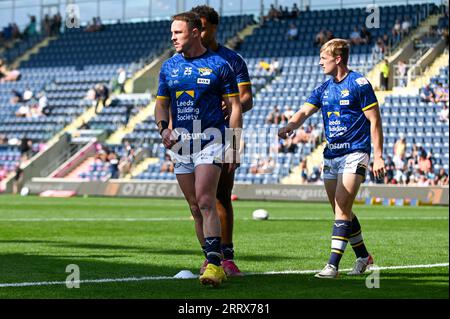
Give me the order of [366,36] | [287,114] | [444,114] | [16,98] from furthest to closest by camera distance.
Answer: [16,98]
[366,36]
[287,114]
[444,114]

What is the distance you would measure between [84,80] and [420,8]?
17383mm

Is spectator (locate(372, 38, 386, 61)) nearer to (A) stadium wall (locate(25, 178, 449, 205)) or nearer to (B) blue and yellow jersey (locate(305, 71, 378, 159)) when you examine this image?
(A) stadium wall (locate(25, 178, 449, 205))

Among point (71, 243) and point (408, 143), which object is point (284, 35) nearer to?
point (408, 143)

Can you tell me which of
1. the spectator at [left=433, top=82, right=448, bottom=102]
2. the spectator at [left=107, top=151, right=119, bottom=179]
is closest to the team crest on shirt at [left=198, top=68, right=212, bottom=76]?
the spectator at [left=433, top=82, right=448, bottom=102]

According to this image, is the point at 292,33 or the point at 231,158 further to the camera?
the point at 292,33

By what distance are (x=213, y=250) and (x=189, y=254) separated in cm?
393

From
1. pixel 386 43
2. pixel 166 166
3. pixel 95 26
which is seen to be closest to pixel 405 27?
pixel 386 43

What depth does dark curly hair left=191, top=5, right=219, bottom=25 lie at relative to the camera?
34.3 feet

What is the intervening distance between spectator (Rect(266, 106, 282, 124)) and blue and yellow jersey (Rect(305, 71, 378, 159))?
30.3 m

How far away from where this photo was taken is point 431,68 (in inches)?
1606

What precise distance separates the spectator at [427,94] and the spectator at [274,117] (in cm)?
560

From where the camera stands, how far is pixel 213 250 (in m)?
9.57

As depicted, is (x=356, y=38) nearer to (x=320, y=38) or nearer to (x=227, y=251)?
(x=320, y=38)
